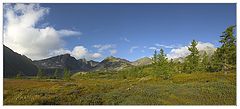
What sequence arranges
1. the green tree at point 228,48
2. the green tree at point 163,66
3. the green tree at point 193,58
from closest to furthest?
1. the green tree at point 228,48
2. the green tree at point 163,66
3. the green tree at point 193,58

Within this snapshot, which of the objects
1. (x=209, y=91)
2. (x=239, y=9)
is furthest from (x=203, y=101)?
(x=239, y=9)

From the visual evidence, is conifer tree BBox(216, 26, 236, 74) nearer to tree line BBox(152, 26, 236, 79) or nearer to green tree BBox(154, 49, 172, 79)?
tree line BBox(152, 26, 236, 79)

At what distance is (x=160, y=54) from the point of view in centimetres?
4616

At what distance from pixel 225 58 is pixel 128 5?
21.5 meters

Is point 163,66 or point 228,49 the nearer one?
point 228,49

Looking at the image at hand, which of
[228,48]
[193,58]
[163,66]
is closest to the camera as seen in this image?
[228,48]

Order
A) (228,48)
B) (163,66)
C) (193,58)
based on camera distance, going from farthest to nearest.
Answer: (193,58) → (163,66) → (228,48)

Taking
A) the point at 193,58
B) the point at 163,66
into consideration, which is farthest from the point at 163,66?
the point at 193,58

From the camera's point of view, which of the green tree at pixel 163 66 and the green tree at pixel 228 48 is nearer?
the green tree at pixel 228 48

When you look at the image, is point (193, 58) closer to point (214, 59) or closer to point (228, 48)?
point (214, 59)

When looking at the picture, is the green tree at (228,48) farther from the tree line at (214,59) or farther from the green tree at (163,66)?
the green tree at (163,66)

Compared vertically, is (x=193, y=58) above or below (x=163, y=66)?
above

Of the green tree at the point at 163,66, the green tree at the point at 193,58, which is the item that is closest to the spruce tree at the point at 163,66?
the green tree at the point at 163,66

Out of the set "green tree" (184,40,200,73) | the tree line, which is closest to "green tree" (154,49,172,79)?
the tree line
